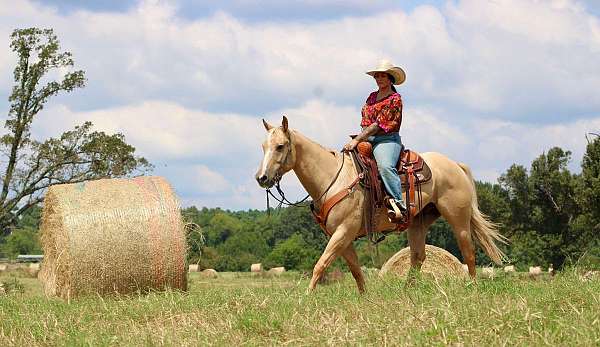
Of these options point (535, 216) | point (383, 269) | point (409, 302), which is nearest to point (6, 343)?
point (409, 302)

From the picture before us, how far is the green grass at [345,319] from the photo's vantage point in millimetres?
6301

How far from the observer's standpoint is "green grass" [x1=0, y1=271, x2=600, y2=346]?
6301 mm

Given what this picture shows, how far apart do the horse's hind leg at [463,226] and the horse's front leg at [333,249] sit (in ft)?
6.68

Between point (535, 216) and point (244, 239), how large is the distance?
39.7 meters

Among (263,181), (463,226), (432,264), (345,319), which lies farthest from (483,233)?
(345,319)

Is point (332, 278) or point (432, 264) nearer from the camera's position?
point (432, 264)

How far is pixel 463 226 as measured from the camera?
1238 cm

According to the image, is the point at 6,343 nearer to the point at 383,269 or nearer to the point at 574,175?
the point at 383,269

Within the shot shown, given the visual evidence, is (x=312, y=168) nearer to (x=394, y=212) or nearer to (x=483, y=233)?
(x=394, y=212)

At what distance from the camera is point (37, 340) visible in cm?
792

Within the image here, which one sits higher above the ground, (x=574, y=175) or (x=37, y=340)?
(x=574, y=175)

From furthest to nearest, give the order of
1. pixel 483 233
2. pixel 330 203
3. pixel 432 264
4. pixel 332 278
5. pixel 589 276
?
pixel 332 278 < pixel 432 264 < pixel 483 233 < pixel 330 203 < pixel 589 276

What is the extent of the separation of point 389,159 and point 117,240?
3.77 metres

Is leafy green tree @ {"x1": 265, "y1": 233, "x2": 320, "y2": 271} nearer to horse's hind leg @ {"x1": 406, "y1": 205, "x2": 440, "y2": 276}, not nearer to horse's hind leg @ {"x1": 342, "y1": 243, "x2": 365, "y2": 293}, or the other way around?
horse's hind leg @ {"x1": 406, "y1": 205, "x2": 440, "y2": 276}
